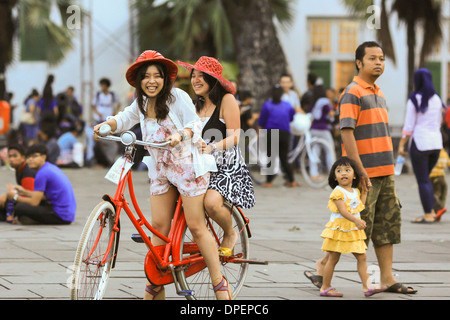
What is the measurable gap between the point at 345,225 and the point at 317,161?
8477 millimetres

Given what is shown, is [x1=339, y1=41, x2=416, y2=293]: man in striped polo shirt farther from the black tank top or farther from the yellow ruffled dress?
the black tank top

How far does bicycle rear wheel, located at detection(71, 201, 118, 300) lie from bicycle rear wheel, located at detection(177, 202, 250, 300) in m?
0.59

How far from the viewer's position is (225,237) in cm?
597

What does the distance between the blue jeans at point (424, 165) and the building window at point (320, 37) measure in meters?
16.4

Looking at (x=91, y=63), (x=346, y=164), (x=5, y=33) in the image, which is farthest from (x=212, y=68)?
(x=91, y=63)

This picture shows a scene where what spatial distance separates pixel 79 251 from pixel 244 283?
78.3 inches

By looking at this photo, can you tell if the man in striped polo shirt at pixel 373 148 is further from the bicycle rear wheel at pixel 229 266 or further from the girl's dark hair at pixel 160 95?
the girl's dark hair at pixel 160 95

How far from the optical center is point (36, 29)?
23.0 metres

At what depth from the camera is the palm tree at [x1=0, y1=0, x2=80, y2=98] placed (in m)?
22.1

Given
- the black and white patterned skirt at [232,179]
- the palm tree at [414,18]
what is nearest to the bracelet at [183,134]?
the black and white patterned skirt at [232,179]

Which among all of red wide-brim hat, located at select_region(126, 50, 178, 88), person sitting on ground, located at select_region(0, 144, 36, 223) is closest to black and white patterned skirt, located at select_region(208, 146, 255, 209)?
red wide-brim hat, located at select_region(126, 50, 178, 88)

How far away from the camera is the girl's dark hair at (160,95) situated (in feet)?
18.0

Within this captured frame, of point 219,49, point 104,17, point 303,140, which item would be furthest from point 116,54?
point 303,140

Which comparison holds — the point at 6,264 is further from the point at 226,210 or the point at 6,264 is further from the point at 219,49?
the point at 219,49
